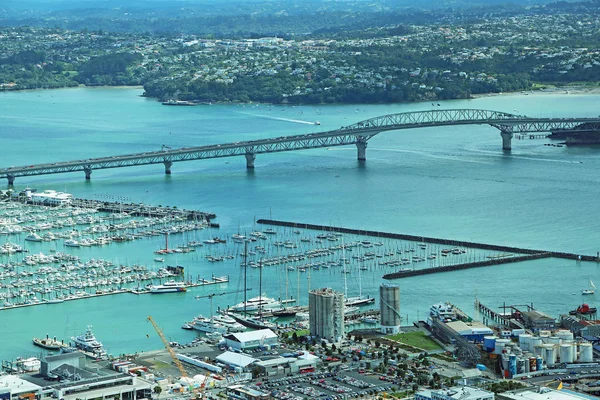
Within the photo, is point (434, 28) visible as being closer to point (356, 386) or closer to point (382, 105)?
point (382, 105)

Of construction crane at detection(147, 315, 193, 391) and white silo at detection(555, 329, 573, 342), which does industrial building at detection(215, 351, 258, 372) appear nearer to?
construction crane at detection(147, 315, 193, 391)

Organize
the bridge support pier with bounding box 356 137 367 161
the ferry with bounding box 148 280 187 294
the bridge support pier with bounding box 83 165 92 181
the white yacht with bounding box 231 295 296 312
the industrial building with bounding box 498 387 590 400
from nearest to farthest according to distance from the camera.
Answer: the industrial building with bounding box 498 387 590 400
the white yacht with bounding box 231 295 296 312
the ferry with bounding box 148 280 187 294
the bridge support pier with bounding box 83 165 92 181
the bridge support pier with bounding box 356 137 367 161

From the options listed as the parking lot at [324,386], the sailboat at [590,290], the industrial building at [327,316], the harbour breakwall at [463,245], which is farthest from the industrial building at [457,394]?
the harbour breakwall at [463,245]

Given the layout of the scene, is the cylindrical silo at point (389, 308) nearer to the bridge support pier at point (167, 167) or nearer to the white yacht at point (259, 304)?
the white yacht at point (259, 304)

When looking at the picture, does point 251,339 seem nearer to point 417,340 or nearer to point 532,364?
point 417,340

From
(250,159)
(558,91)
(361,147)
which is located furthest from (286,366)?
(558,91)

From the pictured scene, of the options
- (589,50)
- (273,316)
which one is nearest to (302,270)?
(273,316)

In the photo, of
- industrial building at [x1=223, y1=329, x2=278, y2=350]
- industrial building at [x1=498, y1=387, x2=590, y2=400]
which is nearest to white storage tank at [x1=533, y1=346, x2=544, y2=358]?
industrial building at [x1=498, y1=387, x2=590, y2=400]
